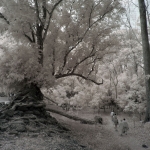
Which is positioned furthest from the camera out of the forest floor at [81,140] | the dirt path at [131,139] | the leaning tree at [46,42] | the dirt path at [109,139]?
the leaning tree at [46,42]

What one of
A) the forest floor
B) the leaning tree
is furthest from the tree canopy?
the forest floor

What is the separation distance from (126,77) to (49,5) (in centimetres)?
967

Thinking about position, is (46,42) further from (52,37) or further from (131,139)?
(131,139)

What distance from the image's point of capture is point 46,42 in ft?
28.4

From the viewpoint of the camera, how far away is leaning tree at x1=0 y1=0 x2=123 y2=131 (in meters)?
6.77

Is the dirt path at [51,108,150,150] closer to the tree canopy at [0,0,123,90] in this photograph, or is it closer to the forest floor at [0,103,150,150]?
the forest floor at [0,103,150,150]

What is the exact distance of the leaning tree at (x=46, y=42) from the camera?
6.77m

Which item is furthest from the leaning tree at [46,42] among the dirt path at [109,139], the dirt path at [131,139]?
the dirt path at [131,139]

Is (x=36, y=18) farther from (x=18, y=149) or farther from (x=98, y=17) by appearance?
(x=18, y=149)

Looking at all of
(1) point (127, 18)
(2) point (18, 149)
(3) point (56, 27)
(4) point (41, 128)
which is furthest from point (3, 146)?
(1) point (127, 18)

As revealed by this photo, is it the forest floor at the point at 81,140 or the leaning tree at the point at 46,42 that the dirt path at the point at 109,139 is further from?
the leaning tree at the point at 46,42

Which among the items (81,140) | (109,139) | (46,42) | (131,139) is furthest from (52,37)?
(131,139)

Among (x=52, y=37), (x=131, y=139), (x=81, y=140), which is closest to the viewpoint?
(x=81, y=140)

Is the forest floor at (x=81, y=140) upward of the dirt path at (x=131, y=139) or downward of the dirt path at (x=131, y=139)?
upward
